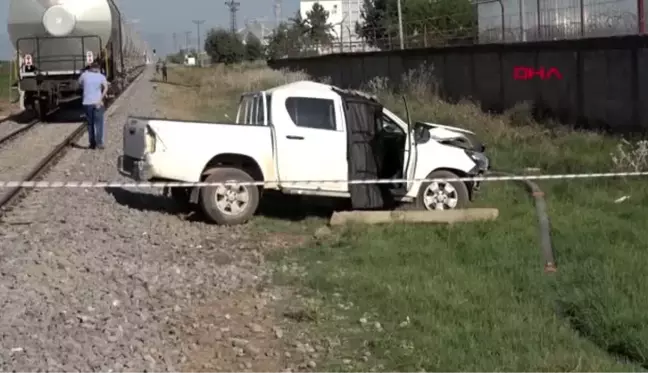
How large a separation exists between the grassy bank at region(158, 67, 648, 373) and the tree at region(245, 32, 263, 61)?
116703mm

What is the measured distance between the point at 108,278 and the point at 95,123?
496 inches

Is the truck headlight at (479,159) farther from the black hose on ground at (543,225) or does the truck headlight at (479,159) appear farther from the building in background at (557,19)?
the building in background at (557,19)

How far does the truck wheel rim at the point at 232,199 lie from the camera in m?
12.8

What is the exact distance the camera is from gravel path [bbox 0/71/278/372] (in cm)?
712

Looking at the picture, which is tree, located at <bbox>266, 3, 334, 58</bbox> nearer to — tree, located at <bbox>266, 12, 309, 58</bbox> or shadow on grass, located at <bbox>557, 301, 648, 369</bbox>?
tree, located at <bbox>266, 12, 309, 58</bbox>

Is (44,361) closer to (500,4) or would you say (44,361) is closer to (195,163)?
(195,163)

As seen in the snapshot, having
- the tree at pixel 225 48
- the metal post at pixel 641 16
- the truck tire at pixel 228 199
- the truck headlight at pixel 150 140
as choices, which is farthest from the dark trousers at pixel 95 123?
the tree at pixel 225 48

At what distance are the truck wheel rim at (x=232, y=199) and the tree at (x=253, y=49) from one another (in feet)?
380

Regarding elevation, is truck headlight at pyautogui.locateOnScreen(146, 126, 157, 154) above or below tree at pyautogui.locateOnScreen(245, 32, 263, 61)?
below

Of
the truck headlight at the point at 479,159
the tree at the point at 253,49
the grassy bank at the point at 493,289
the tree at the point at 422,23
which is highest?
the tree at the point at 253,49

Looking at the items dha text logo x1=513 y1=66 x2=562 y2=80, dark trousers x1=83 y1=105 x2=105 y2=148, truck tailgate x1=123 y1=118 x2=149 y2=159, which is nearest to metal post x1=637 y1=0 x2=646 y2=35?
dha text logo x1=513 y1=66 x2=562 y2=80

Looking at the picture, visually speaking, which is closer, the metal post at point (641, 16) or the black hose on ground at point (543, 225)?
the black hose on ground at point (543, 225)

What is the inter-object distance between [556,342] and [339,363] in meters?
1.59

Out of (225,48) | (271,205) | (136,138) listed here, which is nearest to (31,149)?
(271,205)
